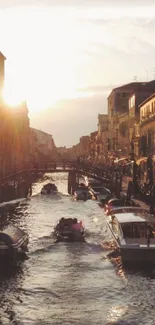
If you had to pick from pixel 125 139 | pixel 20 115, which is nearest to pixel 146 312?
pixel 125 139

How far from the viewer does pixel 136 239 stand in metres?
34.2

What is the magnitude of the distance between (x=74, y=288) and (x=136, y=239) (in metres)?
5.61

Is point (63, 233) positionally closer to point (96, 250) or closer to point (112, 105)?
point (96, 250)

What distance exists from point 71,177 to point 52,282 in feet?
198

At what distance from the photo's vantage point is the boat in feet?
109

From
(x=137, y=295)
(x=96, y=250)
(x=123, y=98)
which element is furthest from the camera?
(x=123, y=98)

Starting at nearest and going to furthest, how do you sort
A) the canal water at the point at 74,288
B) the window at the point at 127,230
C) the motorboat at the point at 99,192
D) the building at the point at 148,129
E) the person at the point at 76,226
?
the canal water at the point at 74,288
the window at the point at 127,230
the person at the point at 76,226
the building at the point at 148,129
the motorboat at the point at 99,192

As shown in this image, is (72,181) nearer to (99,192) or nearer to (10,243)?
(99,192)

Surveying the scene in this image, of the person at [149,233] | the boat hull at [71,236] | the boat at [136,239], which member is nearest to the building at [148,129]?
the boat hull at [71,236]

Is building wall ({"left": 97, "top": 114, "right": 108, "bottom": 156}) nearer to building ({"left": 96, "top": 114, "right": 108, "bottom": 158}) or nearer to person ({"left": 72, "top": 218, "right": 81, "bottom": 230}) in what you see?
building ({"left": 96, "top": 114, "right": 108, "bottom": 158})

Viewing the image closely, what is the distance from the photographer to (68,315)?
84.5 feet

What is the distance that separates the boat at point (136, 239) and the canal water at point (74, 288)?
75 cm

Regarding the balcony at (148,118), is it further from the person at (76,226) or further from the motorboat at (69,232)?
the motorboat at (69,232)

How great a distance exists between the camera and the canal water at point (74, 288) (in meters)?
25.7
